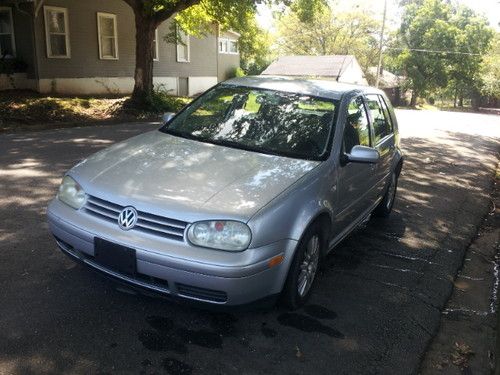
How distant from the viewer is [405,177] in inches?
342

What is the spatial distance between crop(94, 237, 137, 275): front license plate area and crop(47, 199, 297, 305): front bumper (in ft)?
0.11

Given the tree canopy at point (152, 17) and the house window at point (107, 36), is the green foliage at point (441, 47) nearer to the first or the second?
the tree canopy at point (152, 17)

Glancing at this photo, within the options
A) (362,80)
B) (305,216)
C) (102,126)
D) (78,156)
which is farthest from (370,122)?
(362,80)

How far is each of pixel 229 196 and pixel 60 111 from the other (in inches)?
465

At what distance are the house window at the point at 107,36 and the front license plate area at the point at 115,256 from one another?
1858cm

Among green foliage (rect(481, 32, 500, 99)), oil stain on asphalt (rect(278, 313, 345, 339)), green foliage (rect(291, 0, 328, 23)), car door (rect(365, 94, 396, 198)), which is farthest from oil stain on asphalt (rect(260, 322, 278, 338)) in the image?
green foliage (rect(481, 32, 500, 99))

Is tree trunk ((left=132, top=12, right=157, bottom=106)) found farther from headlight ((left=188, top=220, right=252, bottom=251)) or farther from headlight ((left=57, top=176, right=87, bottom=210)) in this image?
headlight ((left=188, top=220, right=252, bottom=251))

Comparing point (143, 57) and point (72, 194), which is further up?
point (143, 57)

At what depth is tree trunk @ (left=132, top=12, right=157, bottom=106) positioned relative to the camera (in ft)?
48.1

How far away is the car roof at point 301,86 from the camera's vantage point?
4.45m

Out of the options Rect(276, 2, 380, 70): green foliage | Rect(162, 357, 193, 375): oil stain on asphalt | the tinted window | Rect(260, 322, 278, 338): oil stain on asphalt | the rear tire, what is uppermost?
Rect(276, 2, 380, 70): green foliage

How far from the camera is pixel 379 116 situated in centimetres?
535

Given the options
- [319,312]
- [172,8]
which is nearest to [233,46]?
[172,8]

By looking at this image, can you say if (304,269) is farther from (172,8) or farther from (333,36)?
(333,36)
